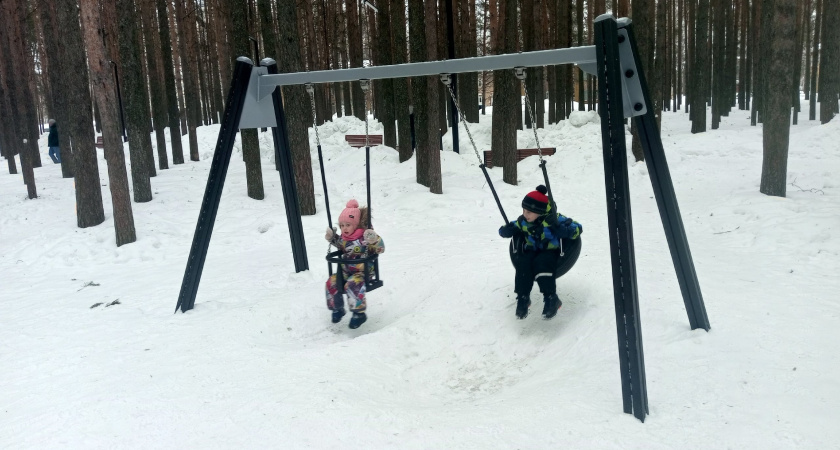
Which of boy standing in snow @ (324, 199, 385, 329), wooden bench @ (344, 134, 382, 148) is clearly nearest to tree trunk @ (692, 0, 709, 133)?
wooden bench @ (344, 134, 382, 148)

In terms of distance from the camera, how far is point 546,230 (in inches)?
193

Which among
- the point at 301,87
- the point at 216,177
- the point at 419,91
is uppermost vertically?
the point at 301,87

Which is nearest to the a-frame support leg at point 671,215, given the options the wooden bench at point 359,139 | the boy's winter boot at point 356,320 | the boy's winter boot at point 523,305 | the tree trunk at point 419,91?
the boy's winter boot at point 523,305

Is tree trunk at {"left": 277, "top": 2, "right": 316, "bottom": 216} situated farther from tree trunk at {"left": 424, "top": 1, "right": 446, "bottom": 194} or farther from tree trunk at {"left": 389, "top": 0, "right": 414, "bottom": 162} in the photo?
tree trunk at {"left": 389, "top": 0, "right": 414, "bottom": 162}

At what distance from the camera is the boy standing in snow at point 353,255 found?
221 inches

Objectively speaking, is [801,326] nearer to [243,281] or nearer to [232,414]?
[232,414]

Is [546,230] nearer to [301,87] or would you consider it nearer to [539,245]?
[539,245]

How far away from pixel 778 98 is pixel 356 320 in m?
6.90

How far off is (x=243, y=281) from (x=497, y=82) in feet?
25.3

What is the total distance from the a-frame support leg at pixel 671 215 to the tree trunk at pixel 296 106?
6.82 m

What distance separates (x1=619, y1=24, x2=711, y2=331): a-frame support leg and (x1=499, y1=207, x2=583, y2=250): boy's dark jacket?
0.75 metres

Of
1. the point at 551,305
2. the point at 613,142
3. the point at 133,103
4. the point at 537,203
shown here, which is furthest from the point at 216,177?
the point at 133,103

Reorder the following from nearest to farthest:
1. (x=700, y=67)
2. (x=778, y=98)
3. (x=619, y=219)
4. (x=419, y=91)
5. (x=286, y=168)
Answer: (x=619, y=219)
(x=286, y=168)
(x=778, y=98)
(x=419, y=91)
(x=700, y=67)

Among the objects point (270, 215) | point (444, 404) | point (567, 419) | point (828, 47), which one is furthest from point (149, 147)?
point (828, 47)
